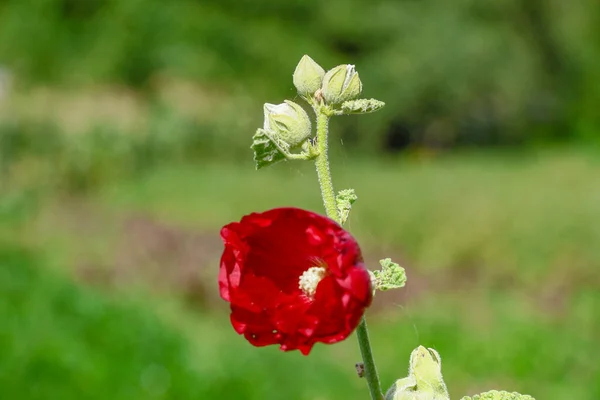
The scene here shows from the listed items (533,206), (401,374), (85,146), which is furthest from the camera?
(85,146)

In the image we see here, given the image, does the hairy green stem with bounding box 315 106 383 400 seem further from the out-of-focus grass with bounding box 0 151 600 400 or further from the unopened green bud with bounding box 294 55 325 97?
the out-of-focus grass with bounding box 0 151 600 400

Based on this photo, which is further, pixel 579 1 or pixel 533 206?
pixel 579 1

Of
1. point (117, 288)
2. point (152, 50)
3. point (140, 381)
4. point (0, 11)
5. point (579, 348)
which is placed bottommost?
point (579, 348)

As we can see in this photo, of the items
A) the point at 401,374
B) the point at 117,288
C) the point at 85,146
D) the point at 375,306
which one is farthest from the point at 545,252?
the point at 85,146

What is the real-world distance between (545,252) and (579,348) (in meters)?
2.16

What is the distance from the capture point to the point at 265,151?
775mm

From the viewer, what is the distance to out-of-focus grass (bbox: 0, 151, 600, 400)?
4477 mm

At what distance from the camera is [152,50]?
13531 mm

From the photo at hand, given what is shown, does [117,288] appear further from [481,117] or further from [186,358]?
[481,117]

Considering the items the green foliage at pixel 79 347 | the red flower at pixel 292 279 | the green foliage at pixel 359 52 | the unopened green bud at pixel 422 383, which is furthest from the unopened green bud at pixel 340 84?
the green foliage at pixel 359 52

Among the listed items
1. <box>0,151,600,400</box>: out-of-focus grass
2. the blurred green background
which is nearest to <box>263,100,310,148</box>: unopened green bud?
the blurred green background

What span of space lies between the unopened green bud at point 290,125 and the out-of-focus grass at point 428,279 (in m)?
1.75

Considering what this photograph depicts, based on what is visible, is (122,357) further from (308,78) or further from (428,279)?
(308,78)

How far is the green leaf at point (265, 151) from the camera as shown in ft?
2.51
